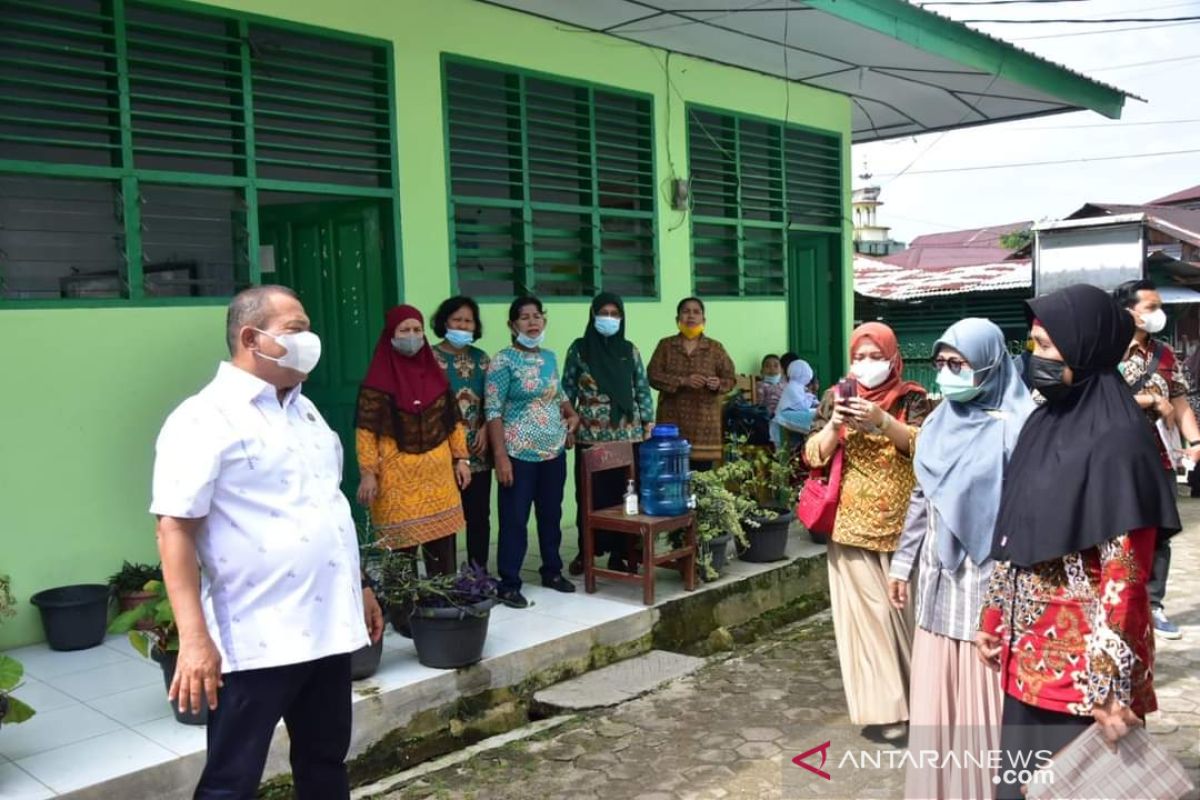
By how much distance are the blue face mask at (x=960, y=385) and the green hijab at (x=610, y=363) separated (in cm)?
284

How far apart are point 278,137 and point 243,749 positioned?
4.12 m

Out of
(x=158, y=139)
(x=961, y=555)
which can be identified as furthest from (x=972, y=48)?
(x=158, y=139)

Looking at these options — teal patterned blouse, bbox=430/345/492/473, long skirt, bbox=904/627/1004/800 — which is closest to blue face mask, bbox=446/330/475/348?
teal patterned blouse, bbox=430/345/492/473

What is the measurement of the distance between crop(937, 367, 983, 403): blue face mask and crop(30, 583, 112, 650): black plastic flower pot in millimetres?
3893

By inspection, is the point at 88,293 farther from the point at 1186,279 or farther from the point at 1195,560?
the point at 1186,279

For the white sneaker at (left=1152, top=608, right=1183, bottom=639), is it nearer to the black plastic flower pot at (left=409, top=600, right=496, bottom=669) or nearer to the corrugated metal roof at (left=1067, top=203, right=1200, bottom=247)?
the black plastic flower pot at (left=409, top=600, right=496, bottom=669)

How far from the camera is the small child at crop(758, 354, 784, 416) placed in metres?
8.57

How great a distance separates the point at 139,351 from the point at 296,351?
2848 mm

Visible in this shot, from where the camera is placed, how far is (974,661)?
3.23m

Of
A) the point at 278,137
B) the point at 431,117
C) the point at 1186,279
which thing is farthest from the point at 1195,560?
the point at 1186,279

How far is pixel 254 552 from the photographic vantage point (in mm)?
2551

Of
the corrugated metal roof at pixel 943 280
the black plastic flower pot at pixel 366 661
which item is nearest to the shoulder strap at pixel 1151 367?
the black plastic flower pot at pixel 366 661

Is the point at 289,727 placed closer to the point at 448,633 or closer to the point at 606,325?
the point at 448,633

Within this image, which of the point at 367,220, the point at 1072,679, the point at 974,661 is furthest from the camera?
the point at 367,220
